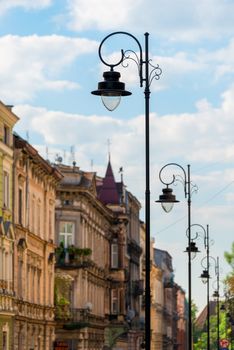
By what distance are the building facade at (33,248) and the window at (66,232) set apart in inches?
362

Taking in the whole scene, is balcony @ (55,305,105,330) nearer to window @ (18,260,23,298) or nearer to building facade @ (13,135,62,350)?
building facade @ (13,135,62,350)

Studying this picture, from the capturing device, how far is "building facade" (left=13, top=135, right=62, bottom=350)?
5203 centimetres

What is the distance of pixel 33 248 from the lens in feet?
186

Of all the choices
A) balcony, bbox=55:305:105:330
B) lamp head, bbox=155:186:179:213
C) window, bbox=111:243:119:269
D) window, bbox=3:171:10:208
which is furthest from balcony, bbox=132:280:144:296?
lamp head, bbox=155:186:179:213

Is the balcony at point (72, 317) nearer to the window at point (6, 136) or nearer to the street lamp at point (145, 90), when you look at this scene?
the window at point (6, 136)

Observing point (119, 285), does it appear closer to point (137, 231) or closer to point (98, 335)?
point (98, 335)

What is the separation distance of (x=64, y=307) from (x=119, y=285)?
84.6 ft

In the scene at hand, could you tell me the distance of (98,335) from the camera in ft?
271

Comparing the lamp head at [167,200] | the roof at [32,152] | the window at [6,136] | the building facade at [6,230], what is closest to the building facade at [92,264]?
the roof at [32,152]

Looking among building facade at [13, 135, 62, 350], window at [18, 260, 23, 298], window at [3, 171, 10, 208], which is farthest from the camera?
window at [18, 260, 23, 298]

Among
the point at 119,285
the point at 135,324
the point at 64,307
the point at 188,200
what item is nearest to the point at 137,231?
the point at 135,324

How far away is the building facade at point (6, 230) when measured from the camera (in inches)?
1901

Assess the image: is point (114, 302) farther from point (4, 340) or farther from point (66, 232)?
point (4, 340)

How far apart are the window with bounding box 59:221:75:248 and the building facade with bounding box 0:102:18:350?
22.4m
